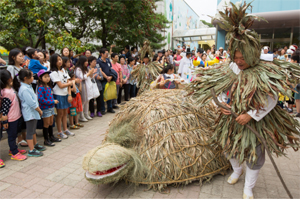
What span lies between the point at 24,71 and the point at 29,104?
2.02 feet

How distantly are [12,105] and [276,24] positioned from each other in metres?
17.2

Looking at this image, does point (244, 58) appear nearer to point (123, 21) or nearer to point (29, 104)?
point (29, 104)

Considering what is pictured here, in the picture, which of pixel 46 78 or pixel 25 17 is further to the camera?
pixel 25 17

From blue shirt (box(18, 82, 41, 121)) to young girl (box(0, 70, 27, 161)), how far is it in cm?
12

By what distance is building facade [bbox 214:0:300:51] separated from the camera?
1410 centimetres

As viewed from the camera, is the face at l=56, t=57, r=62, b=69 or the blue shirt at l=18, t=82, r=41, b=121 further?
the face at l=56, t=57, r=62, b=69

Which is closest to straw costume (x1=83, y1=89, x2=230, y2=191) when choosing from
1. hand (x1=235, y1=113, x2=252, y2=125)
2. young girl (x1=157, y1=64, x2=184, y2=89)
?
hand (x1=235, y1=113, x2=252, y2=125)

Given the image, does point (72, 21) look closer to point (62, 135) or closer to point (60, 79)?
point (60, 79)

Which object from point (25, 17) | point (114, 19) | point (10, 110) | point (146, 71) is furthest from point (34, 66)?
point (114, 19)

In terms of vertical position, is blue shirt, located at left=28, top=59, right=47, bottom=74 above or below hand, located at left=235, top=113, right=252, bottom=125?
above

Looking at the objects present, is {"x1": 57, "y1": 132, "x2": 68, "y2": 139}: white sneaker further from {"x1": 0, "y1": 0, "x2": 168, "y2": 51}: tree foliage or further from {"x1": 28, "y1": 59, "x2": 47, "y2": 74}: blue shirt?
{"x1": 0, "y1": 0, "x2": 168, "y2": 51}: tree foliage

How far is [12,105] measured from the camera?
154 inches

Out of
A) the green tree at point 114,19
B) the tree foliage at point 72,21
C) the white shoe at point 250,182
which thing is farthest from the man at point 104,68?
the white shoe at point 250,182

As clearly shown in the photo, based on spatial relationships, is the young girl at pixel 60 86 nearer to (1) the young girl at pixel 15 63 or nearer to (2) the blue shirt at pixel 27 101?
(1) the young girl at pixel 15 63
